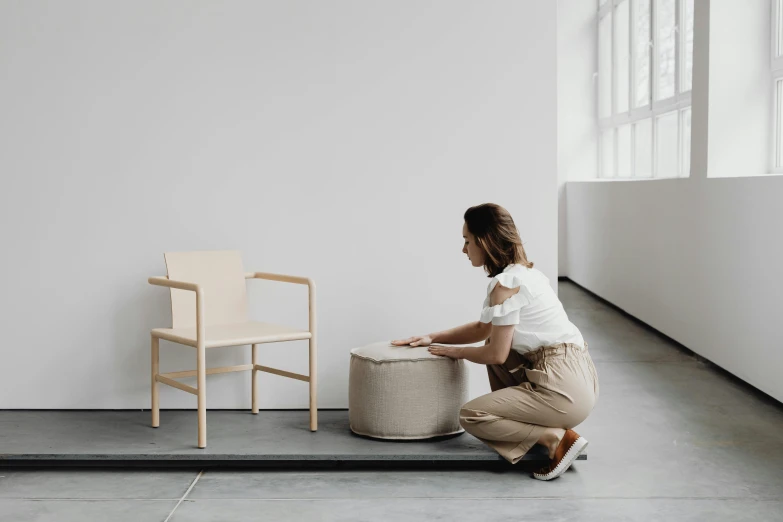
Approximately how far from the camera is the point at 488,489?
2971 millimetres

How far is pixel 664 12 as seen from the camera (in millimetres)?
7086

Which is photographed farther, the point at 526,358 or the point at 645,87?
the point at 645,87

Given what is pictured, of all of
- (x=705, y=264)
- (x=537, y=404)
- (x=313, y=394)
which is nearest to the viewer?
(x=537, y=404)

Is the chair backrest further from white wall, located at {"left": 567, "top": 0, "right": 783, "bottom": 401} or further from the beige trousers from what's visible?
white wall, located at {"left": 567, "top": 0, "right": 783, "bottom": 401}

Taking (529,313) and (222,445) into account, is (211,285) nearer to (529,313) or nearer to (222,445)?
(222,445)

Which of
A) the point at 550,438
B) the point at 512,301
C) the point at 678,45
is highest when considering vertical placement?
the point at 678,45

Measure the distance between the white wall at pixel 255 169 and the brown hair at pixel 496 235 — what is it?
594mm

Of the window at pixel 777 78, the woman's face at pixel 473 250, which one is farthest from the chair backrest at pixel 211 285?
the window at pixel 777 78

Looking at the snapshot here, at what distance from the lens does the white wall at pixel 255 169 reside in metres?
3.82

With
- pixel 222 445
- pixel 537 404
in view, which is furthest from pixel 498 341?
pixel 222 445

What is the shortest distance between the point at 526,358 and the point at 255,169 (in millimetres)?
1433

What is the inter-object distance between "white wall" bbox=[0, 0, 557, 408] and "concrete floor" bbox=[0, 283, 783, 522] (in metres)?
0.79

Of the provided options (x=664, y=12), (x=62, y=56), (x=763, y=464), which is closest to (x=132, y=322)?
(x=62, y=56)

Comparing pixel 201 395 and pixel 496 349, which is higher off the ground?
pixel 496 349
